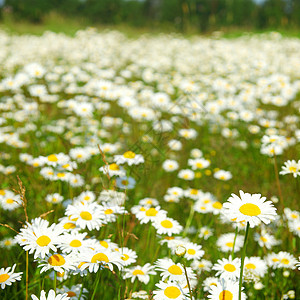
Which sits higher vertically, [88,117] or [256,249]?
[88,117]

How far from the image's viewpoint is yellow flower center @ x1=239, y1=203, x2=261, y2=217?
3.19ft

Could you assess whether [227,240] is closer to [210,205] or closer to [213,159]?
[210,205]

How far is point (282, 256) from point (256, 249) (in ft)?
0.92

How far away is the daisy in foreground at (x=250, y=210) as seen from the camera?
944 millimetres

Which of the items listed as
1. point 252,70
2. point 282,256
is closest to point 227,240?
point 282,256

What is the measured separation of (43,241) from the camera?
1083mm

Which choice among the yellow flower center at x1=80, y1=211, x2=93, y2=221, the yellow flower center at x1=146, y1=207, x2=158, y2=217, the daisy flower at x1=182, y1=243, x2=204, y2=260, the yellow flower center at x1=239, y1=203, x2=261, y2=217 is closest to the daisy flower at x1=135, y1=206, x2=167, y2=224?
the yellow flower center at x1=146, y1=207, x2=158, y2=217

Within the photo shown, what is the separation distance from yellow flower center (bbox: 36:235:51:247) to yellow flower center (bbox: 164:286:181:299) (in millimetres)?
443

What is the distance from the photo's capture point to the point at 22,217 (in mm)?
1941

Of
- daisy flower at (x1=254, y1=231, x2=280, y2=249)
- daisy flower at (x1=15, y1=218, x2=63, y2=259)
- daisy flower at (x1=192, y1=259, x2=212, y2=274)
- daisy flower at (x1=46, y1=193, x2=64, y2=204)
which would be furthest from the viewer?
daisy flower at (x1=46, y1=193, x2=64, y2=204)

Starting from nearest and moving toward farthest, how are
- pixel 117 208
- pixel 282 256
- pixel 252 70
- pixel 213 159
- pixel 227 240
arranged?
1. pixel 117 208
2. pixel 282 256
3. pixel 227 240
4. pixel 213 159
5. pixel 252 70

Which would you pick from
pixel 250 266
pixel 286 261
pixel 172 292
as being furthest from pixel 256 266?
pixel 172 292

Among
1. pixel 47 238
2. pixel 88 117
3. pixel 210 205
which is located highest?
pixel 88 117

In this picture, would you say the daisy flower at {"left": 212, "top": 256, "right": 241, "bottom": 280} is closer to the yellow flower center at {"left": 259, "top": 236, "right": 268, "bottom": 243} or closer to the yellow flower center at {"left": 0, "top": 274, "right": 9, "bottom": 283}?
the yellow flower center at {"left": 259, "top": 236, "right": 268, "bottom": 243}
